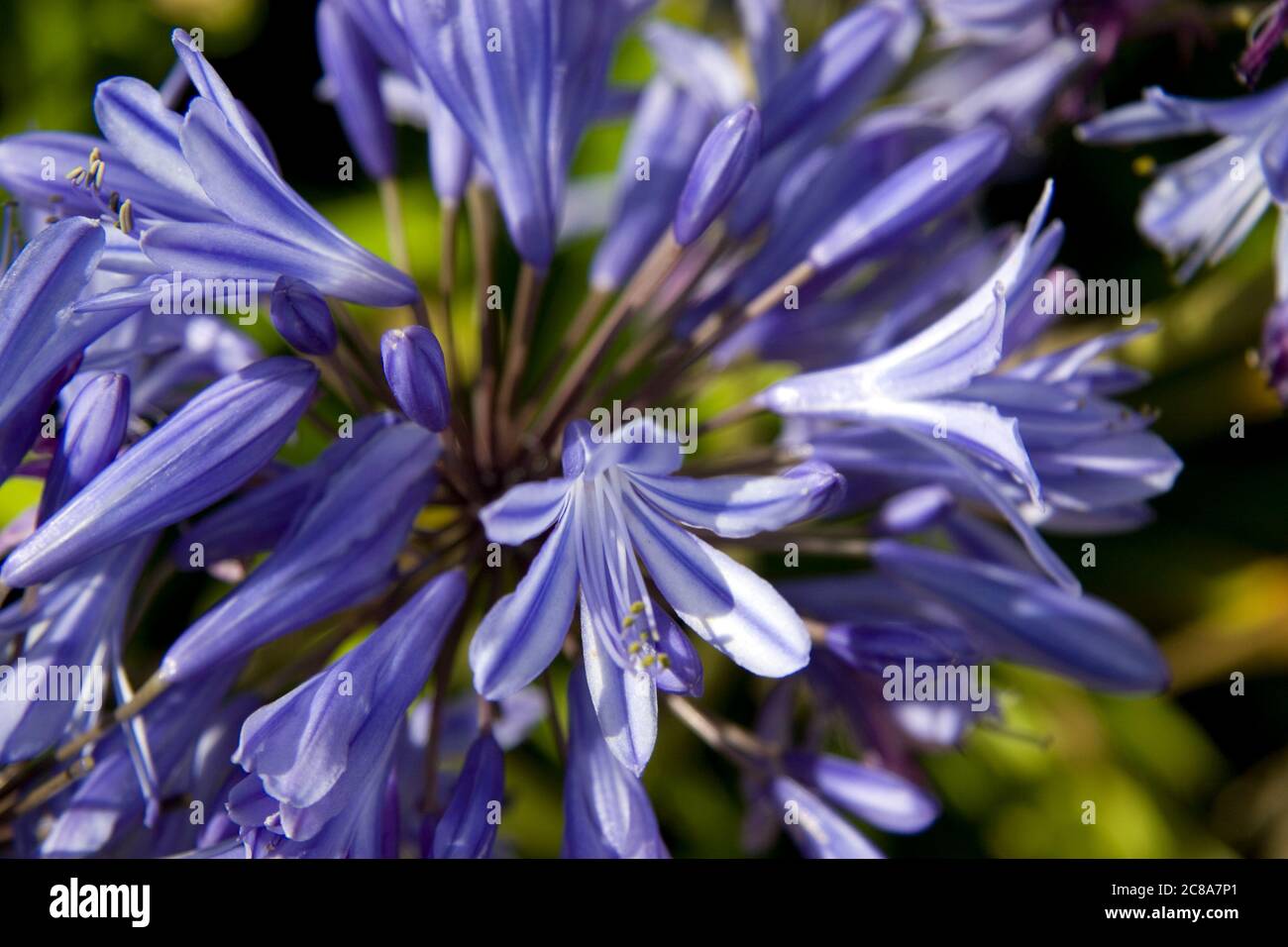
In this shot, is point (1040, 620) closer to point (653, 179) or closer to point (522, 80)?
point (653, 179)

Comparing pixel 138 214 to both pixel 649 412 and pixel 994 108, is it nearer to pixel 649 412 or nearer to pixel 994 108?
pixel 649 412

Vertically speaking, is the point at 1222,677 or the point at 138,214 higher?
the point at 138,214

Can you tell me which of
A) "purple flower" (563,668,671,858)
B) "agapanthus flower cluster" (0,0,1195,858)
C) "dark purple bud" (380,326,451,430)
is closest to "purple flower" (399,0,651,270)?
"agapanthus flower cluster" (0,0,1195,858)

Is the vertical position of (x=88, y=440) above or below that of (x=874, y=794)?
above

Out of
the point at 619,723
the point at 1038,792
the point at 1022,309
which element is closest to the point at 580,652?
the point at 619,723

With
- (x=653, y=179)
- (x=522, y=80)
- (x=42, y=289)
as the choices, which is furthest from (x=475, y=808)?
(x=653, y=179)

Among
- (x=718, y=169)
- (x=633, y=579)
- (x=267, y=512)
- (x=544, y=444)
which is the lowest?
(x=633, y=579)

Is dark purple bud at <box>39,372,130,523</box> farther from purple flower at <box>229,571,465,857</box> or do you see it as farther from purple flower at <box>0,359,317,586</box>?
purple flower at <box>229,571,465,857</box>

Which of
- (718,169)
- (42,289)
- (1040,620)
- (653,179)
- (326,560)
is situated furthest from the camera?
(653,179)
